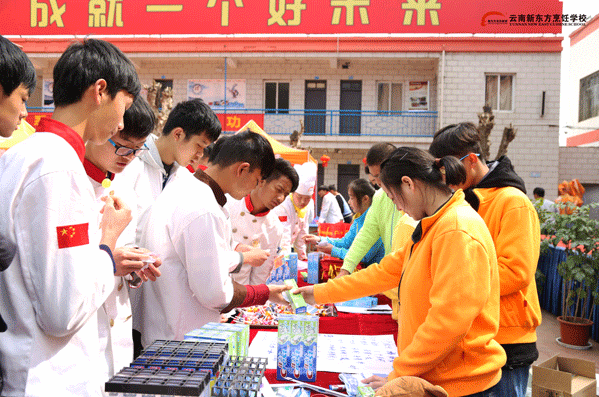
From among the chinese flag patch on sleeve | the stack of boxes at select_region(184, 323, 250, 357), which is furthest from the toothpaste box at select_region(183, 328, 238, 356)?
the chinese flag patch on sleeve

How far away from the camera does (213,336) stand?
131 cm

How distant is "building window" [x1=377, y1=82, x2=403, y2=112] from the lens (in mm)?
14211

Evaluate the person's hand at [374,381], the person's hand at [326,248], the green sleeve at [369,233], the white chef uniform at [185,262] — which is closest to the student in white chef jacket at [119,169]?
the white chef uniform at [185,262]

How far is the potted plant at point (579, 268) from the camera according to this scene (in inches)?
184

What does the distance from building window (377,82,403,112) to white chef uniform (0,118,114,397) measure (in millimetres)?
13959

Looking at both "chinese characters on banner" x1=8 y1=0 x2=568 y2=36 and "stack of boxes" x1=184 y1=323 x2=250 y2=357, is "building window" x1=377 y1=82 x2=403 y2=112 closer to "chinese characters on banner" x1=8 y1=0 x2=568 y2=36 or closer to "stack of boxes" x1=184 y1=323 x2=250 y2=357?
"chinese characters on banner" x1=8 y1=0 x2=568 y2=36

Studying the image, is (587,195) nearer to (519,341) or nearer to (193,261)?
(519,341)

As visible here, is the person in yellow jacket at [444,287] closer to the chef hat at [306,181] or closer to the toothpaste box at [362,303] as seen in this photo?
the toothpaste box at [362,303]

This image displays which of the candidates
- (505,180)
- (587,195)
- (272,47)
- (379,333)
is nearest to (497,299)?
(505,180)

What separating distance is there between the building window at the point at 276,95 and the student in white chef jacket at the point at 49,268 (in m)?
13.7

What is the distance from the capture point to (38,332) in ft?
3.30

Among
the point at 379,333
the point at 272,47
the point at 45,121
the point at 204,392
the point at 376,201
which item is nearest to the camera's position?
the point at 204,392

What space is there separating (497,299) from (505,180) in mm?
629

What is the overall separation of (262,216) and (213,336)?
209 centimetres
